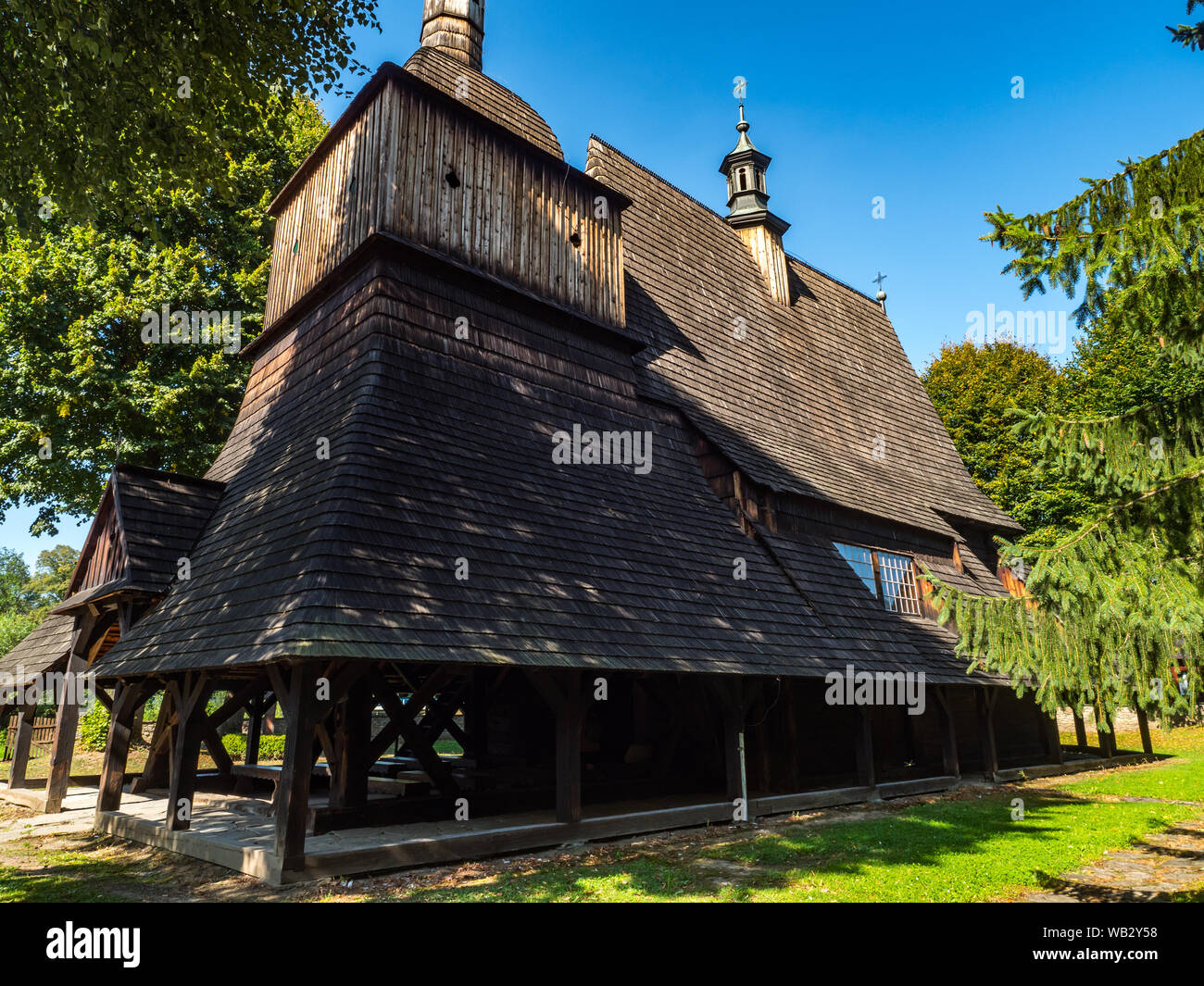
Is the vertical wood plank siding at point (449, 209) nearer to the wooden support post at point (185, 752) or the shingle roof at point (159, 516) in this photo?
the shingle roof at point (159, 516)

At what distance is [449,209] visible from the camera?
11242 mm

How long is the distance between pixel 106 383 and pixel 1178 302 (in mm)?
21516

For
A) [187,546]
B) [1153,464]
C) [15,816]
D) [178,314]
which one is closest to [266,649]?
[187,546]

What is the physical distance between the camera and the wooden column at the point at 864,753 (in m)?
12.3

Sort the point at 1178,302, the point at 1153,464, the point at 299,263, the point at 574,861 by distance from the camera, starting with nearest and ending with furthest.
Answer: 1. the point at 1178,302
2. the point at 1153,464
3. the point at 574,861
4. the point at 299,263

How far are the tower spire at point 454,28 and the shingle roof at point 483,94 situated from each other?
2.44 feet

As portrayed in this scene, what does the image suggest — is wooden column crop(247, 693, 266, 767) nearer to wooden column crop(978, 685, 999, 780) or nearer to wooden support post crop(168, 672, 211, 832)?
wooden support post crop(168, 672, 211, 832)

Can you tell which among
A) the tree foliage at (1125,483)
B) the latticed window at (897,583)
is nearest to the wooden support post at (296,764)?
the tree foliage at (1125,483)

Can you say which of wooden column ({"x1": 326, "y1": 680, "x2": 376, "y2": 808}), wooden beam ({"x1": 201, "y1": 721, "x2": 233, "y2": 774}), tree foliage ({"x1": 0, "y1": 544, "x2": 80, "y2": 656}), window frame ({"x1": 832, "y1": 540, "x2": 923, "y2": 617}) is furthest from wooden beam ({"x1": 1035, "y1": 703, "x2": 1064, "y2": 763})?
tree foliage ({"x1": 0, "y1": 544, "x2": 80, "y2": 656})

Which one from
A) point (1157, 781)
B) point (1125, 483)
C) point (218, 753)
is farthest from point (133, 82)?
point (1157, 781)

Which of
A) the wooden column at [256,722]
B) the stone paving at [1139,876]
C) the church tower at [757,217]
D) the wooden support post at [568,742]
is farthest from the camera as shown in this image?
the church tower at [757,217]

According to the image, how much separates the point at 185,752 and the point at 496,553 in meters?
4.02
